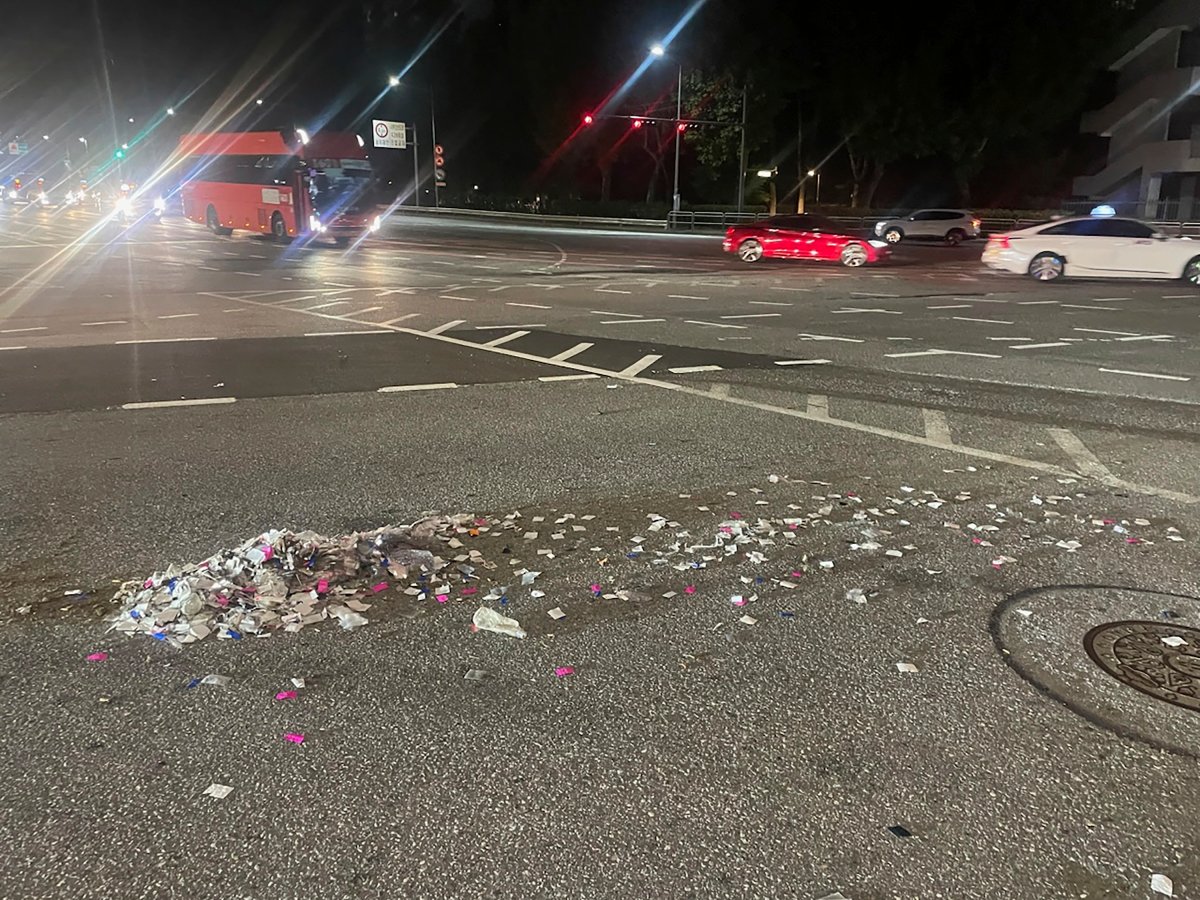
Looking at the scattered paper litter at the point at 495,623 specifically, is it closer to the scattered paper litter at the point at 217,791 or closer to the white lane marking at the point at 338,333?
the scattered paper litter at the point at 217,791

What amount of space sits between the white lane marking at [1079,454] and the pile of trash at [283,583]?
456cm

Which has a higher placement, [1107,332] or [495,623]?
[1107,332]

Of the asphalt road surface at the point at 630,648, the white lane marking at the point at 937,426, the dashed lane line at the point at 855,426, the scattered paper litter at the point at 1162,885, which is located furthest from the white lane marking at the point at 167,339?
the scattered paper litter at the point at 1162,885

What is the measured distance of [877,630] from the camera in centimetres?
417

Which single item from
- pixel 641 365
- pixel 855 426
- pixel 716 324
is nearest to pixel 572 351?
pixel 641 365

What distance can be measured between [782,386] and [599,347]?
3.00m

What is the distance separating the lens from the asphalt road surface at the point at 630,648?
9.14 ft

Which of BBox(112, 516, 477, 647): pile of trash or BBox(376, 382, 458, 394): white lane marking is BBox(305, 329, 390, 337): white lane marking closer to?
BBox(376, 382, 458, 394): white lane marking

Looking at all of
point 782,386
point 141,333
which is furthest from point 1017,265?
point 141,333

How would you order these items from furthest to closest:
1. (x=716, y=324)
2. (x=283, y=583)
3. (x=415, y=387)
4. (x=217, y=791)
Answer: (x=716, y=324) < (x=415, y=387) < (x=283, y=583) < (x=217, y=791)

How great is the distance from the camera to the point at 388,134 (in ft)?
246

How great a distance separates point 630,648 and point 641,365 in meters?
6.67

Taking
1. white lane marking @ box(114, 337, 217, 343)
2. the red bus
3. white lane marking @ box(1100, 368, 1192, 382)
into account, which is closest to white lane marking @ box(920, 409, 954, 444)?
white lane marking @ box(1100, 368, 1192, 382)

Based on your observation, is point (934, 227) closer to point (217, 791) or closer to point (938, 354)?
point (938, 354)
